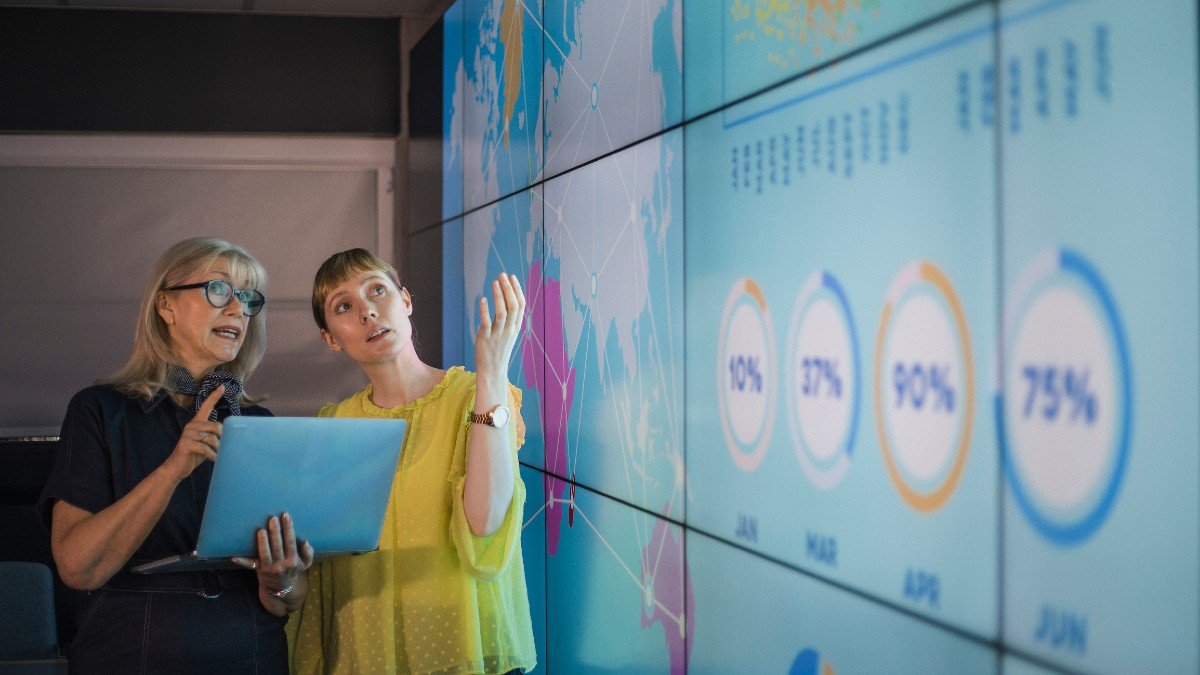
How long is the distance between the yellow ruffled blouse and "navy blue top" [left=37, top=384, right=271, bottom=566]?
1.36 feet

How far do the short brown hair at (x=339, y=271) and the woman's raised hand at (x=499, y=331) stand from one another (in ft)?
1.14

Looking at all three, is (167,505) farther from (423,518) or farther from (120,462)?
(423,518)

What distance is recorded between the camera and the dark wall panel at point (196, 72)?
5.52m

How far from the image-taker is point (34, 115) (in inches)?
218

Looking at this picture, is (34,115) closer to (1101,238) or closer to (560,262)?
(560,262)

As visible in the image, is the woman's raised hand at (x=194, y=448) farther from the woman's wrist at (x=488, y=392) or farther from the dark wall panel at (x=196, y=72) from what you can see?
the dark wall panel at (x=196, y=72)

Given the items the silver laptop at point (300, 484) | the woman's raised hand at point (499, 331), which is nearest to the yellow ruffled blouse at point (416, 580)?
the woman's raised hand at point (499, 331)

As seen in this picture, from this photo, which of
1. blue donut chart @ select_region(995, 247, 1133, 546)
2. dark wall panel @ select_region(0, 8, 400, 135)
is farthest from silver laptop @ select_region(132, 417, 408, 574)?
dark wall panel @ select_region(0, 8, 400, 135)

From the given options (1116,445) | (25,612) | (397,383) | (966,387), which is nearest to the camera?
(1116,445)

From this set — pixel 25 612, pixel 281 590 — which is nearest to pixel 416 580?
pixel 281 590

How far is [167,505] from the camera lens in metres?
2.13

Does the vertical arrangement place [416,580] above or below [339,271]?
below

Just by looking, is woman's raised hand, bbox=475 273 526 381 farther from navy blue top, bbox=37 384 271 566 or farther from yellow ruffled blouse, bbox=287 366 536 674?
navy blue top, bbox=37 384 271 566

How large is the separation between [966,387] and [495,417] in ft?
3.42
